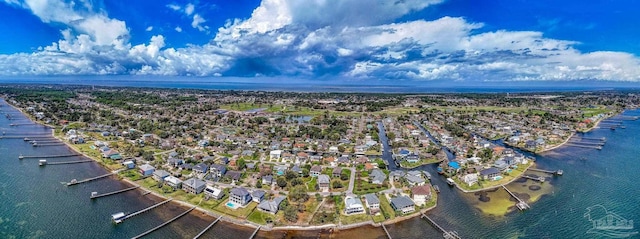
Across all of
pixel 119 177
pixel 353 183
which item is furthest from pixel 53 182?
pixel 353 183

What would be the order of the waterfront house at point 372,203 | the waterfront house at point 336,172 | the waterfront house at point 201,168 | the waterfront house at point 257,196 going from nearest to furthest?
the waterfront house at point 372,203
the waterfront house at point 257,196
the waterfront house at point 336,172
the waterfront house at point 201,168

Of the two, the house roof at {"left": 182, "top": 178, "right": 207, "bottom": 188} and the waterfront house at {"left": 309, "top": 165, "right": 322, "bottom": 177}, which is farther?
the waterfront house at {"left": 309, "top": 165, "right": 322, "bottom": 177}

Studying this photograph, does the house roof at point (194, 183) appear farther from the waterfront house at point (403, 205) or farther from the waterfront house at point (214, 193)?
the waterfront house at point (403, 205)

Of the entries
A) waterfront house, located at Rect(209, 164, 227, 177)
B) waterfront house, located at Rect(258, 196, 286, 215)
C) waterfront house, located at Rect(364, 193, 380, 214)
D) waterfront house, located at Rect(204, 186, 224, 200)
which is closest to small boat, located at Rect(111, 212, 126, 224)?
waterfront house, located at Rect(204, 186, 224, 200)

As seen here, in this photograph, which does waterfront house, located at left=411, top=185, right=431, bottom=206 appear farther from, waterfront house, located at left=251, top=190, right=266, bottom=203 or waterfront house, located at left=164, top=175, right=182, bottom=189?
waterfront house, located at left=164, top=175, right=182, bottom=189

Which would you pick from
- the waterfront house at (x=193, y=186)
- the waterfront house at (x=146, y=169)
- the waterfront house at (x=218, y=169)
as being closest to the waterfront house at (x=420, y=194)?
the waterfront house at (x=218, y=169)

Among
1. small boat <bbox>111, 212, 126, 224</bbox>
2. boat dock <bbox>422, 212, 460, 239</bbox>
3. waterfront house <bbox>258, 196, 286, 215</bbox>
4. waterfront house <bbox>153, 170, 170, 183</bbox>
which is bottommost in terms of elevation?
boat dock <bbox>422, 212, 460, 239</bbox>

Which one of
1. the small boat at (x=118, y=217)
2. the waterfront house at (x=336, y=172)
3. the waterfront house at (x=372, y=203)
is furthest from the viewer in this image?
the waterfront house at (x=336, y=172)

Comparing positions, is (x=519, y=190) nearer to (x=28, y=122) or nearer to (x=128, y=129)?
(x=128, y=129)
